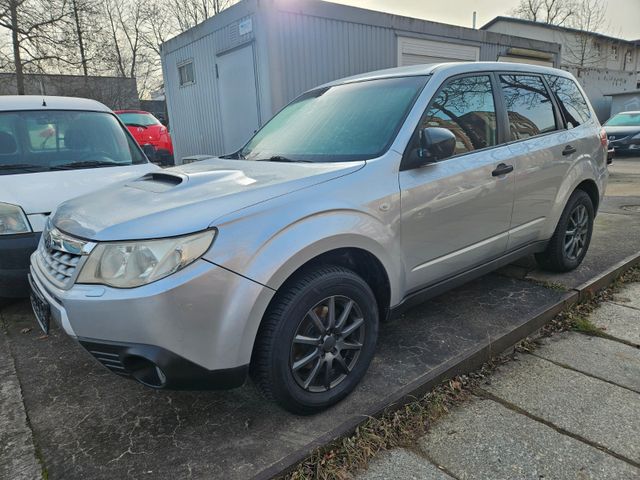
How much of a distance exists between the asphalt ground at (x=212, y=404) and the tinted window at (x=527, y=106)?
129cm

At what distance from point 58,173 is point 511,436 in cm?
388

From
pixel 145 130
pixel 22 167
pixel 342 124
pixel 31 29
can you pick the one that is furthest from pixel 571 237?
pixel 31 29

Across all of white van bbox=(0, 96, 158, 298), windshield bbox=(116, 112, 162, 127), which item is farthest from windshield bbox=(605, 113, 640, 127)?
white van bbox=(0, 96, 158, 298)

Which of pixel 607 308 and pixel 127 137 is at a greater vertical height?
Result: pixel 127 137

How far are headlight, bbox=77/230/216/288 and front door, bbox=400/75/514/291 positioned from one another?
3.90ft

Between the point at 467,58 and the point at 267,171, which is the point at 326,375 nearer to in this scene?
the point at 267,171

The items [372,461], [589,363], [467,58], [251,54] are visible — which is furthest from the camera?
[467,58]

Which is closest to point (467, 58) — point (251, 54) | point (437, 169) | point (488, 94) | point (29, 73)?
point (251, 54)

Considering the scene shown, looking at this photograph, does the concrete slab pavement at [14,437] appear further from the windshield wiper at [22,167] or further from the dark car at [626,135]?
the dark car at [626,135]

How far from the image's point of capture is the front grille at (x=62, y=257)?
2.00 m

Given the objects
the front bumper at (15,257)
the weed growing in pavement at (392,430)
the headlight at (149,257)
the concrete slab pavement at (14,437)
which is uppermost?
the headlight at (149,257)

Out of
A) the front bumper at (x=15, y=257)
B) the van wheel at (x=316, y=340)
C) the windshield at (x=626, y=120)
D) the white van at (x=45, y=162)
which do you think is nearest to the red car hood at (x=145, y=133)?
the white van at (x=45, y=162)

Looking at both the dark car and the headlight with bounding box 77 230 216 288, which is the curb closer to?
the headlight with bounding box 77 230 216 288

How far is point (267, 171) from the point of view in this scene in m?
2.54
